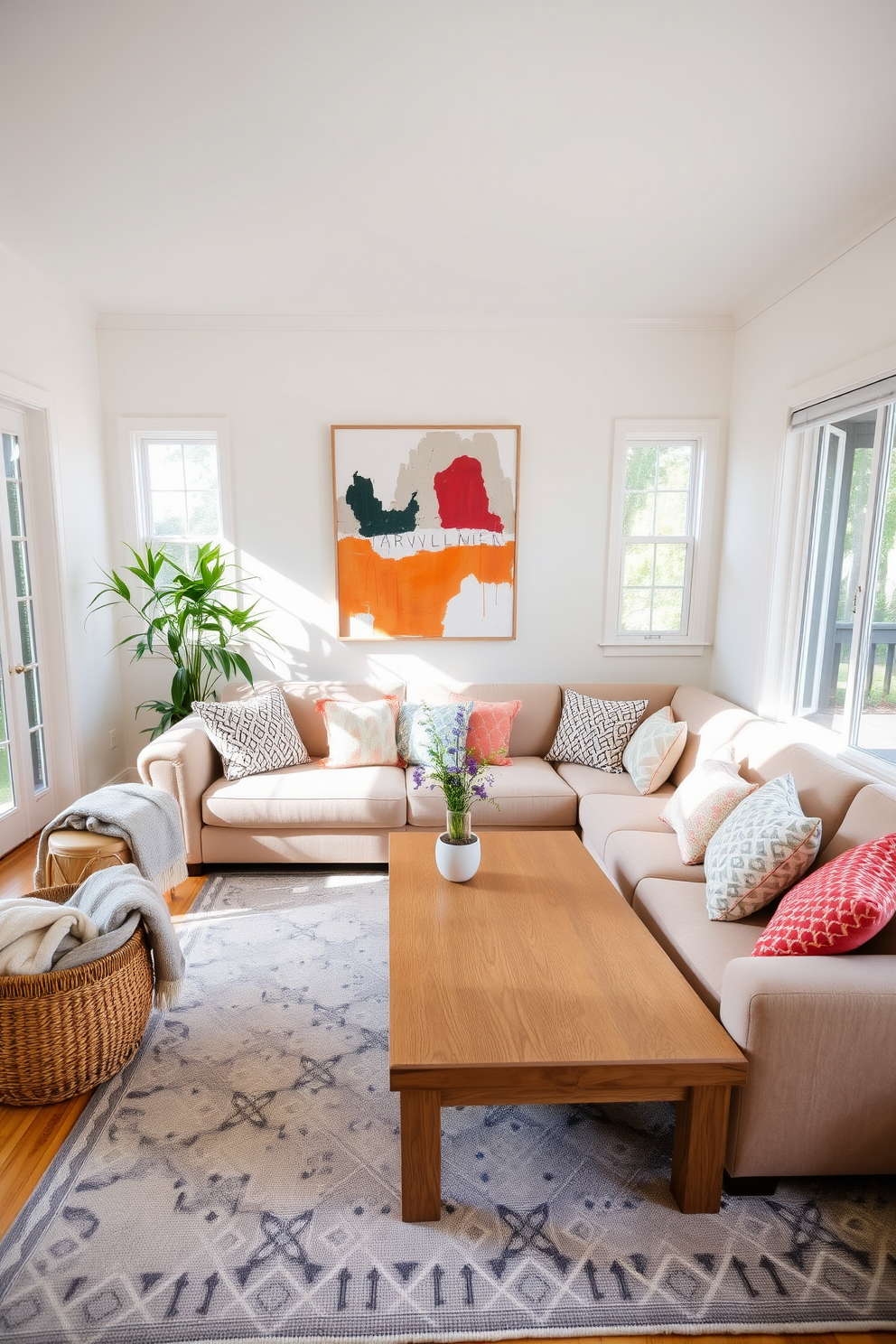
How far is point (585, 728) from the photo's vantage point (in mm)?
3756

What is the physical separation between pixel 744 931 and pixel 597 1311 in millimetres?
1011

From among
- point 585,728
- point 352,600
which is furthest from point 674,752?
point 352,600

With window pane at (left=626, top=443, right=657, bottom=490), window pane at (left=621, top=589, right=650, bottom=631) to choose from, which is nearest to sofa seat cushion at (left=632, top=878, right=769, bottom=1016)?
window pane at (left=621, top=589, right=650, bottom=631)

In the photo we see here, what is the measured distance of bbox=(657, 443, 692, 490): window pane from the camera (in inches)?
166

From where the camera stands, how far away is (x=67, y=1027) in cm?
189

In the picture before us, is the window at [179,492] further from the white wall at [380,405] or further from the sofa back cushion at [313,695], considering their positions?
the sofa back cushion at [313,695]

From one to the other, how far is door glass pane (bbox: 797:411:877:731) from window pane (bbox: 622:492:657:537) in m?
1.01

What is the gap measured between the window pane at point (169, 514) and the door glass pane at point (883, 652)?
11.5 ft

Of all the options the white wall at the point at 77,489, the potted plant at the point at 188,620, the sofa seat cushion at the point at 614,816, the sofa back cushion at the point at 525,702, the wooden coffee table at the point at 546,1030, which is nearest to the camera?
the wooden coffee table at the point at 546,1030

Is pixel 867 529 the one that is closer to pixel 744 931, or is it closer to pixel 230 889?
pixel 744 931

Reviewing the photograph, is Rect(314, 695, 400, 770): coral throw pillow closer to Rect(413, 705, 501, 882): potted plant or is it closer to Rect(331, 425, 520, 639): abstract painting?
Rect(331, 425, 520, 639): abstract painting

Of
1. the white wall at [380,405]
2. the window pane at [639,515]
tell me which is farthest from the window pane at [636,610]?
the window pane at [639,515]

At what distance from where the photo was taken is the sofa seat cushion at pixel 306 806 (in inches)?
129

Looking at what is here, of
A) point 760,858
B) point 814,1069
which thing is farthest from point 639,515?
point 814,1069
